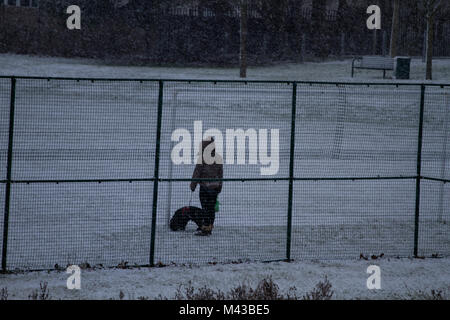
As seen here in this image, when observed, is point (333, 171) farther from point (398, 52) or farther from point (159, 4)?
point (398, 52)

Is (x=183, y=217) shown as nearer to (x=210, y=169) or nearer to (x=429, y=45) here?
(x=210, y=169)

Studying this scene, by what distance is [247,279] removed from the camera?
329 inches

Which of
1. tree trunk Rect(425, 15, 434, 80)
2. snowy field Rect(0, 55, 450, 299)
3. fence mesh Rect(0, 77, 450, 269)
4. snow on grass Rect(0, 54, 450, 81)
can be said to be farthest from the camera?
snow on grass Rect(0, 54, 450, 81)

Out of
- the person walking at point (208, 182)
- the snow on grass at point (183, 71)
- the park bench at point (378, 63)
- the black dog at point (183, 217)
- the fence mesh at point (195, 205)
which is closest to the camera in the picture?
the fence mesh at point (195, 205)

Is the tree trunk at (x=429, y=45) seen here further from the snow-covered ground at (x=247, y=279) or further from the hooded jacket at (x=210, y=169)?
the snow-covered ground at (x=247, y=279)

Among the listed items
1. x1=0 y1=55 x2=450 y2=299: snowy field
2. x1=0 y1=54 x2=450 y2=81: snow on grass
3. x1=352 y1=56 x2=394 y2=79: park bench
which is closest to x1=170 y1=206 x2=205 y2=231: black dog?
x1=0 y1=55 x2=450 y2=299: snowy field

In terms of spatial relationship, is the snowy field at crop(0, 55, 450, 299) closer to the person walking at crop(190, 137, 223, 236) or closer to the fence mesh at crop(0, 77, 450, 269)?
the fence mesh at crop(0, 77, 450, 269)

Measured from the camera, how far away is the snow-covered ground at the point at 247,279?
25.8 ft

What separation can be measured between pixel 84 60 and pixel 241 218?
26109 millimetres

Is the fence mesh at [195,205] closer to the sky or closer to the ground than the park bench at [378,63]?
closer to the ground

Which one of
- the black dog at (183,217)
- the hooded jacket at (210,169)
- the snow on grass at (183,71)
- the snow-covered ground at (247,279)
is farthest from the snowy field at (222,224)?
the snow on grass at (183,71)

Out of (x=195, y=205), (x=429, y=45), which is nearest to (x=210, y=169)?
(x=195, y=205)

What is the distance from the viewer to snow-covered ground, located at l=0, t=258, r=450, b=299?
7855 millimetres
